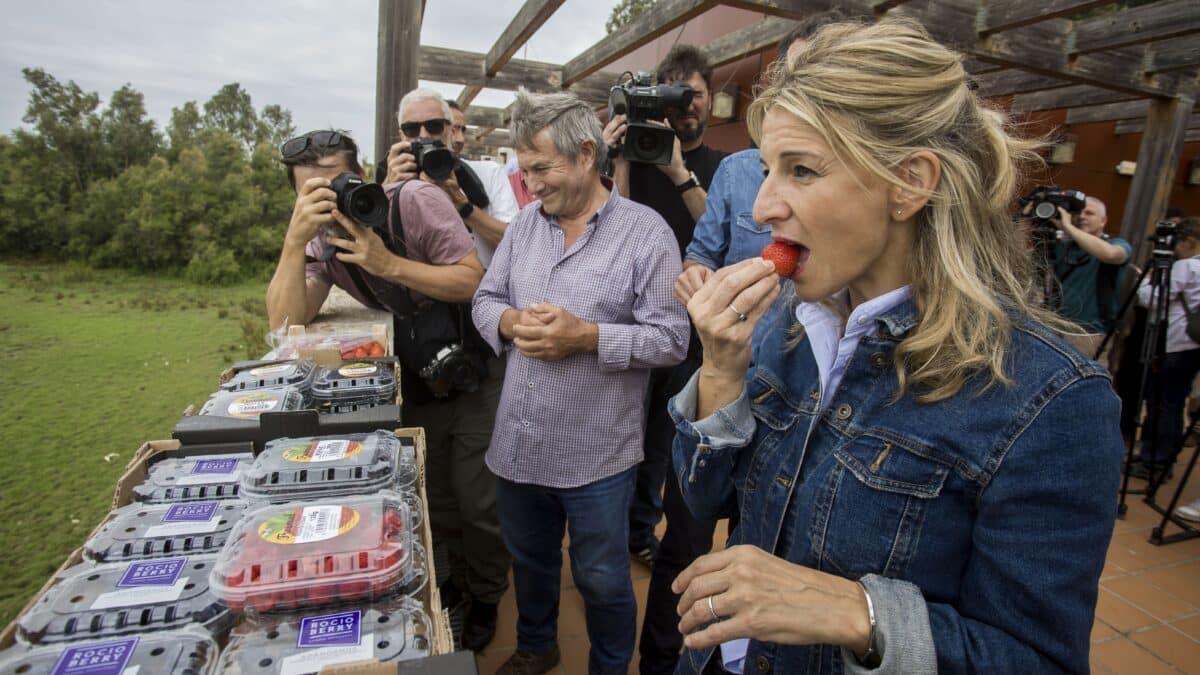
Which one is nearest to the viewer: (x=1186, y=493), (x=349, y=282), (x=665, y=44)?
(x=349, y=282)

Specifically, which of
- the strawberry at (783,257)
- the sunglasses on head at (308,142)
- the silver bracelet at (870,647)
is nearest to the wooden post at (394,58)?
the sunglasses on head at (308,142)

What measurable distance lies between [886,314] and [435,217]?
1757 mm

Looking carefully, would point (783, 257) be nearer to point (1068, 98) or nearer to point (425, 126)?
point (425, 126)

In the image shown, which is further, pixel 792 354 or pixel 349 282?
pixel 349 282

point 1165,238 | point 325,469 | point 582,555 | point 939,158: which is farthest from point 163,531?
point 1165,238

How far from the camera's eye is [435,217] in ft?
7.47

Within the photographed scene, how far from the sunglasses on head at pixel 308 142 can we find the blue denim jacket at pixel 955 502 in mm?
1807

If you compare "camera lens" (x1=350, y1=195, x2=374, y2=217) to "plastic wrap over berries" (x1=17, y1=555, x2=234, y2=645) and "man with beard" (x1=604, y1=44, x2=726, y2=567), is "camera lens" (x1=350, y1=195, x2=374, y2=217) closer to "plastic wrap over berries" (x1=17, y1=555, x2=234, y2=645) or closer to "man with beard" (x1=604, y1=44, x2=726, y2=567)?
"man with beard" (x1=604, y1=44, x2=726, y2=567)

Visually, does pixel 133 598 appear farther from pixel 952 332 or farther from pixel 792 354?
pixel 952 332

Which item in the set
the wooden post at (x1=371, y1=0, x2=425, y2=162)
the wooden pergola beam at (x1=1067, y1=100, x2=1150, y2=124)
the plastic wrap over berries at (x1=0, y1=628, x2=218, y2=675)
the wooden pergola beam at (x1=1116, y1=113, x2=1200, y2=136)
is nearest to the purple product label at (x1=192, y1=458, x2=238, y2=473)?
the plastic wrap over berries at (x1=0, y1=628, x2=218, y2=675)

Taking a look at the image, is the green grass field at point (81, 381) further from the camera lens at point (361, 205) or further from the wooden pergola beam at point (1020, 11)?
the wooden pergola beam at point (1020, 11)

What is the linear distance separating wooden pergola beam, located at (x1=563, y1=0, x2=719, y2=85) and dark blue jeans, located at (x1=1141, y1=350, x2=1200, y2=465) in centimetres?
401

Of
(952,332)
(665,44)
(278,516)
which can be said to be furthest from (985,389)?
(665,44)

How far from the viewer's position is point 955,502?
880mm
